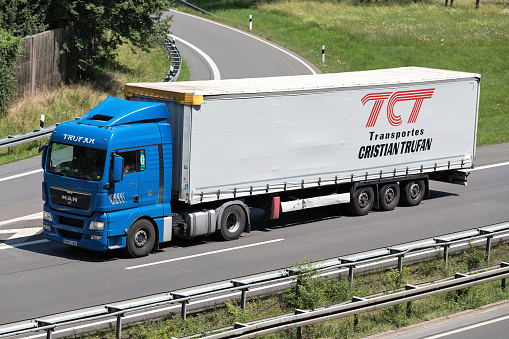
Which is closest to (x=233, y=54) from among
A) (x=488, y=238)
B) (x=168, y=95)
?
(x=168, y=95)

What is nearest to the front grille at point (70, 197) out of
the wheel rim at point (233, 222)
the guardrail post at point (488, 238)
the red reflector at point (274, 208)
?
the wheel rim at point (233, 222)

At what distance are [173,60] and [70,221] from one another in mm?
24645

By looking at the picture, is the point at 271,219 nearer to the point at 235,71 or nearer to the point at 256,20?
the point at 235,71

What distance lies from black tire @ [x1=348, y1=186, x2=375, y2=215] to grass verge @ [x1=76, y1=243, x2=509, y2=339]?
5.45m

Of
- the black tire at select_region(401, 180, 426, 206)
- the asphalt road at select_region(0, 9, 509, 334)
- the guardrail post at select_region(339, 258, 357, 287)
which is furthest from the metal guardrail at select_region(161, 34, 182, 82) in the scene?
the guardrail post at select_region(339, 258, 357, 287)

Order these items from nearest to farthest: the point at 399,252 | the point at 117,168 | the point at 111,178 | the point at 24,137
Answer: the point at 399,252 < the point at 117,168 < the point at 111,178 < the point at 24,137

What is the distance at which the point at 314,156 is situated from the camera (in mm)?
19234

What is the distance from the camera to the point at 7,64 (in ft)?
90.2

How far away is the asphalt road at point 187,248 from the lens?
14.3 metres

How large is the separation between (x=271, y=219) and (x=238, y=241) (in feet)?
5.76

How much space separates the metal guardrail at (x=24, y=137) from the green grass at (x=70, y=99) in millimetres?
544

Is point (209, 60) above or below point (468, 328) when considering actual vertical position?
above

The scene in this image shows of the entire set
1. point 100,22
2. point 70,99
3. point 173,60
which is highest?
point 100,22

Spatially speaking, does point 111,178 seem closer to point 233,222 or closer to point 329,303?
point 233,222
